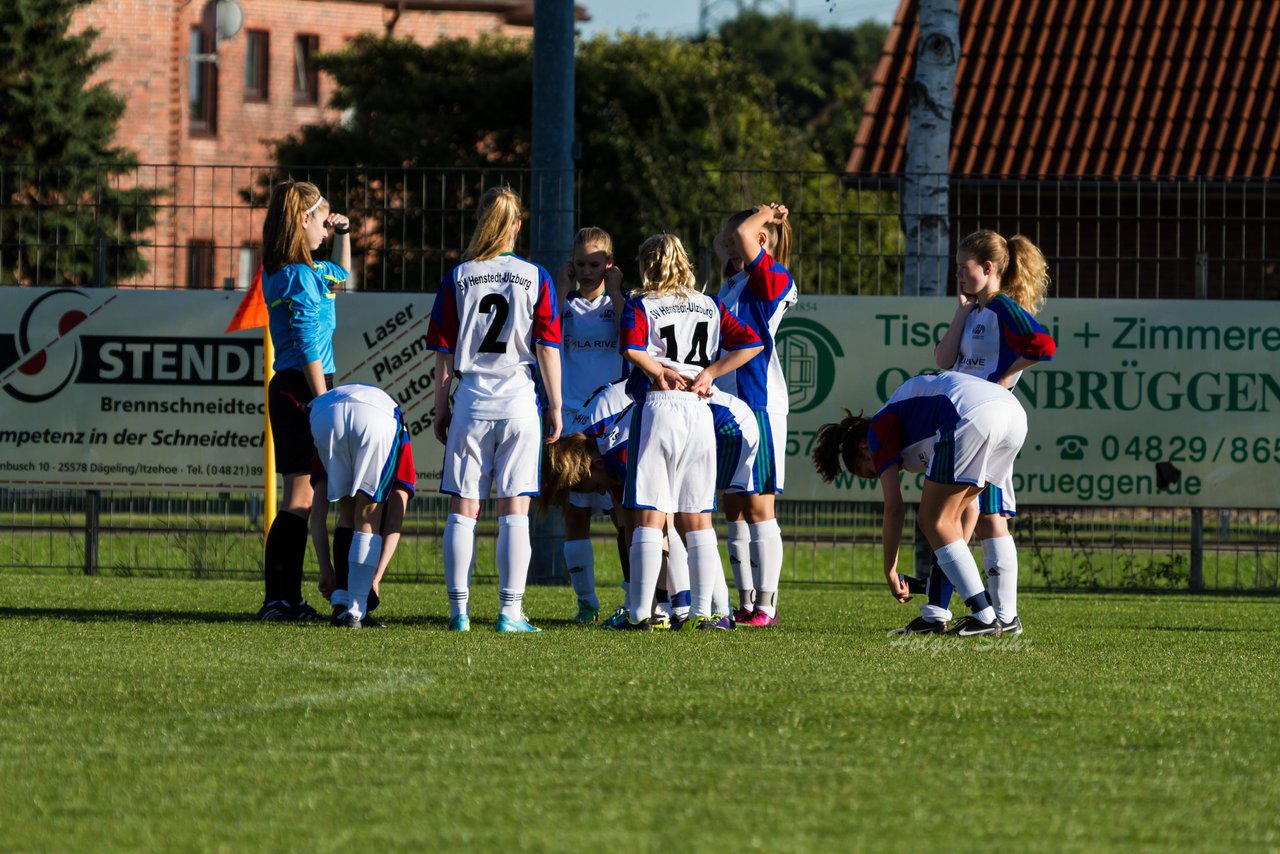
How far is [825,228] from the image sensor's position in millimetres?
14047

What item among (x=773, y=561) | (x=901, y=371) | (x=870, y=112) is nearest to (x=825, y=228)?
(x=901, y=371)

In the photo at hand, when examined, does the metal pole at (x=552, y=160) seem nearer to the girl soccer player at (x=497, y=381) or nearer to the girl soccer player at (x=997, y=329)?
the girl soccer player at (x=497, y=381)

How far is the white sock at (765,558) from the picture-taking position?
8.93m

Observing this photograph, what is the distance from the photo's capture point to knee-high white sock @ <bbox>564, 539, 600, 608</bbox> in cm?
922

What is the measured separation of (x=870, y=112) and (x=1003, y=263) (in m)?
15.4

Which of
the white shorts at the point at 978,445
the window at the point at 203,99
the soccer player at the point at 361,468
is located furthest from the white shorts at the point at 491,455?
the window at the point at 203,99

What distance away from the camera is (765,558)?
895 cm

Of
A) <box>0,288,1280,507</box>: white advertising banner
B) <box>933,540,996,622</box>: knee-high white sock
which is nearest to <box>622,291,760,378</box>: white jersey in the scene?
<box>933,540,996,622</box>: knee-high white sock

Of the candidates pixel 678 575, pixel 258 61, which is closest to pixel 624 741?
pixel 678 575

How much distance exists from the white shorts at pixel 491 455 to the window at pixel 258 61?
4526 centimetres

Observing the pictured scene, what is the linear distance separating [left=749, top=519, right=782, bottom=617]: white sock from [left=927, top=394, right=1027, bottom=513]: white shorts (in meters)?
1.09

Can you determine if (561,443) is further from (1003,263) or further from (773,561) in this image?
(1003,263)

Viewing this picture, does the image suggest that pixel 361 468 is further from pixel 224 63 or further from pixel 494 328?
pixel 224 63

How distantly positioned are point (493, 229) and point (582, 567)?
1.87 meters
